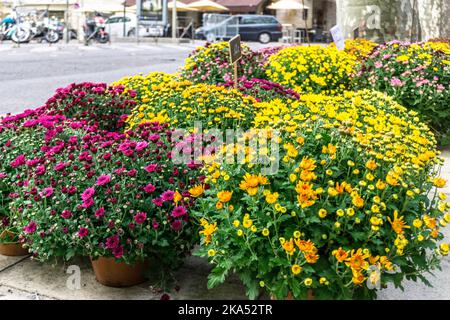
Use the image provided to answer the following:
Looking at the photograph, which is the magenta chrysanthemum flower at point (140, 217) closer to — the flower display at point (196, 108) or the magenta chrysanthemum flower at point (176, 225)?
the magenta chrysanthemum flower at point (176, 225)

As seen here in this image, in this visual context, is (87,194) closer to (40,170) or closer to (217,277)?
(40,170)

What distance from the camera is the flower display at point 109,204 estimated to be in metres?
2.71

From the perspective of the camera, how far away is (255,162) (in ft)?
8.55

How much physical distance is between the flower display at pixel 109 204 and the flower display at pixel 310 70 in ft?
12.4

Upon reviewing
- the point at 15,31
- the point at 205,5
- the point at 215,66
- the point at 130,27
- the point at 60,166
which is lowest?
the point at 60,166

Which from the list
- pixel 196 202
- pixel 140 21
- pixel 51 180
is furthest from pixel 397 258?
pixel 140 21

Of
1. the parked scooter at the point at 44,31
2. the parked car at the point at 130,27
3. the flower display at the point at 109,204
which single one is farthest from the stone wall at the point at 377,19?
the parked car at the point at 130,27

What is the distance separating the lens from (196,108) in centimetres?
405

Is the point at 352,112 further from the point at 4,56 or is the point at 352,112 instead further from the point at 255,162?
the point at 4,56

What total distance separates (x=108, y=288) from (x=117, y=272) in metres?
0.10

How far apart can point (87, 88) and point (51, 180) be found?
222 cm

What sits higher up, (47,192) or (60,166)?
(60,166)

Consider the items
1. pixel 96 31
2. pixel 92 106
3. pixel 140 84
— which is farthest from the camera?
pixel 96 31

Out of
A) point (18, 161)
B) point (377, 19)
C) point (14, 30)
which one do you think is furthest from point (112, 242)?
point (14, 30)
